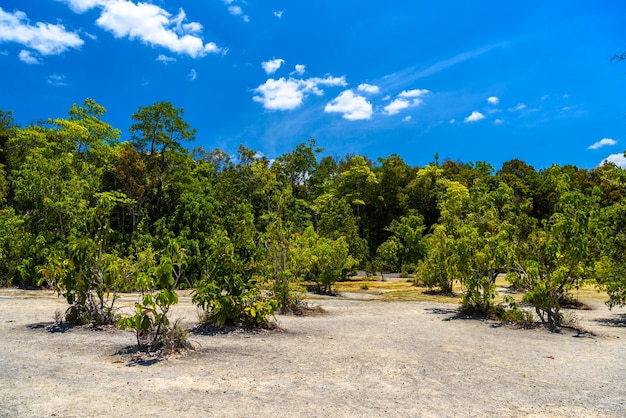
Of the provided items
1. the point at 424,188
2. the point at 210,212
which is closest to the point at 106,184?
the point at 210,212

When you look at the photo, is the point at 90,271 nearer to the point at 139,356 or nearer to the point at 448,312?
the point at 139,356

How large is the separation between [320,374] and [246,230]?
4577 mm

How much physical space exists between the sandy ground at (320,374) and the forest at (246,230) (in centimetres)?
98

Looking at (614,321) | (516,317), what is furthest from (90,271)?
(614,321)

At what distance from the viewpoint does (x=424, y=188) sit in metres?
47.8

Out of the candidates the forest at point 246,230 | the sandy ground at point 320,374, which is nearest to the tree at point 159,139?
the forest at point 246,230

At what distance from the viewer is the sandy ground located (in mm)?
4684

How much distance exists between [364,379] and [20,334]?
6677 mm

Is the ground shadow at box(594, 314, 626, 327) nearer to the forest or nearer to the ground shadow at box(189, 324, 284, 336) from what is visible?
the forest

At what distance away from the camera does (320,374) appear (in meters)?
6.09

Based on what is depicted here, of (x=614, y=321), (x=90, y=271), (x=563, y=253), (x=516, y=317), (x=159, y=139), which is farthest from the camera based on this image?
(x=159, y=139)

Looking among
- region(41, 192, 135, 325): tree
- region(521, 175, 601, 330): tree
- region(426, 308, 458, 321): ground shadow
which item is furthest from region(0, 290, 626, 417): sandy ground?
region(426, 308, 458, 321): ground shadow

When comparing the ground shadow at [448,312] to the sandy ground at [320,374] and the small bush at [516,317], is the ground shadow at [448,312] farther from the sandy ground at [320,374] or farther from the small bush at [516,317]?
the sandy ground at [320,374]

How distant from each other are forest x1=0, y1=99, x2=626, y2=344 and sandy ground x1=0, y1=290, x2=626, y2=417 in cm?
98
